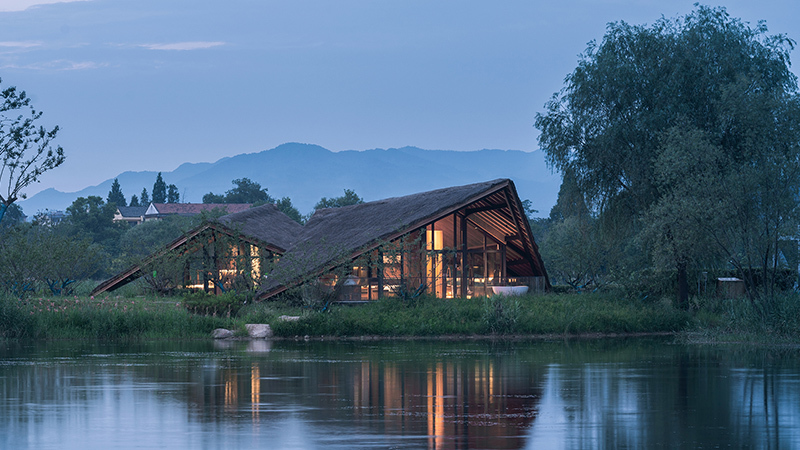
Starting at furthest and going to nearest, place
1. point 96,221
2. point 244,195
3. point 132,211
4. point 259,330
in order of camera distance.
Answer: point 132,211, point 244,195, point 96,221, point 259,330

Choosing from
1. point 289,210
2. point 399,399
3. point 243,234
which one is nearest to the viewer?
point 399,399

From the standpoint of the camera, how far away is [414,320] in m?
29.8

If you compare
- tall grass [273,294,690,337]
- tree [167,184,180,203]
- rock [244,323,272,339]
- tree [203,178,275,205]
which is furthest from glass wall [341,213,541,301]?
tree [167,184,180,203]

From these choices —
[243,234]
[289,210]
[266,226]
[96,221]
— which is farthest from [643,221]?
[96,221]

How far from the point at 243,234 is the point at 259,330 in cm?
1220

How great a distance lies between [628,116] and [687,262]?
18.9ft

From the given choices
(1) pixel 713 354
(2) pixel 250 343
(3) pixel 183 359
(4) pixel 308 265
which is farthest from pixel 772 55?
(3) pixel 183 359

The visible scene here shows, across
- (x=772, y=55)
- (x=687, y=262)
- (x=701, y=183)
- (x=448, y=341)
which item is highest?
(x=772, y=55)

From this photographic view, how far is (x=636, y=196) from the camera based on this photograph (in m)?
33.4

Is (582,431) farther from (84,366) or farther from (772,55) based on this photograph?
(772,55)

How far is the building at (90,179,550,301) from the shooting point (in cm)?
3381

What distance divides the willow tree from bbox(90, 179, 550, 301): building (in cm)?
437

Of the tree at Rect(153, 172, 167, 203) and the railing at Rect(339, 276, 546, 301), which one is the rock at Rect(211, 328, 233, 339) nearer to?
the railing at Rect(339, 276, 546, 301)

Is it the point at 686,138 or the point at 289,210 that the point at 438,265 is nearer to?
the point at 686,138
